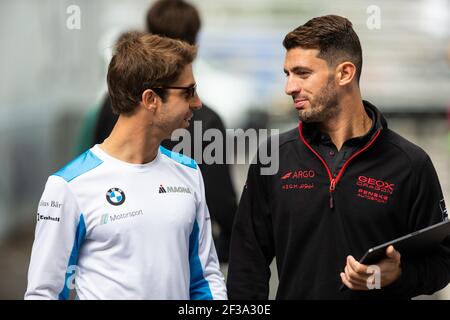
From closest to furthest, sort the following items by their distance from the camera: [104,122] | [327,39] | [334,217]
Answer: [334,217] → [327,39] → [104,122]

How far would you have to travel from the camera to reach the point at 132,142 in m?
2.96

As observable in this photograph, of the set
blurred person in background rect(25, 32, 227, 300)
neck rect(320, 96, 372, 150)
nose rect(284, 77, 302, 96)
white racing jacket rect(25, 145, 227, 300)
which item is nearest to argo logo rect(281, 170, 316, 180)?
neck rect(320, 96, 372, 150)

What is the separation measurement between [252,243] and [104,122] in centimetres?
114

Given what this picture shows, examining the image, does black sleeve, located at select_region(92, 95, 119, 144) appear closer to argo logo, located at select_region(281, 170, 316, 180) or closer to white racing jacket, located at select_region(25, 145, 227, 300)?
argo logo, located at select_region(281, 170, 316, 180)

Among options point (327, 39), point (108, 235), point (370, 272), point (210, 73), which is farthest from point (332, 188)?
point (210, 73)

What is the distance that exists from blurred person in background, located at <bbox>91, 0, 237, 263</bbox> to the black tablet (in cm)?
107

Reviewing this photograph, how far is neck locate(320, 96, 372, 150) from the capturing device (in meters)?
3.37

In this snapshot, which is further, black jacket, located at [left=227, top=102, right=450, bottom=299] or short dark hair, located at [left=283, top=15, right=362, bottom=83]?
short dark hair, located at [left=283, top=15, right=362, bottom=83]

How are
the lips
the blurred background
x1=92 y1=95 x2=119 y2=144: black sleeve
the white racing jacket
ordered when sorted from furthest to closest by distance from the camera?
the blurred background < x1=92 y1=95 x2=119 y2=144: black sleeve < the lips < the white racing jacket

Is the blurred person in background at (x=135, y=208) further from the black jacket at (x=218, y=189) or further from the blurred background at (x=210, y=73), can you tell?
the blurred background at (x=210, y=73)

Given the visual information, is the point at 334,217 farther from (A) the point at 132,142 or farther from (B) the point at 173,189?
A: (A) the point at 132,142

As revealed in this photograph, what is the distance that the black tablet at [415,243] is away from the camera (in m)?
2.98

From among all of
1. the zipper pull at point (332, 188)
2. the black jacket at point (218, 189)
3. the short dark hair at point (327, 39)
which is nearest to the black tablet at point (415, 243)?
the zipper pull at point (332, 188)
